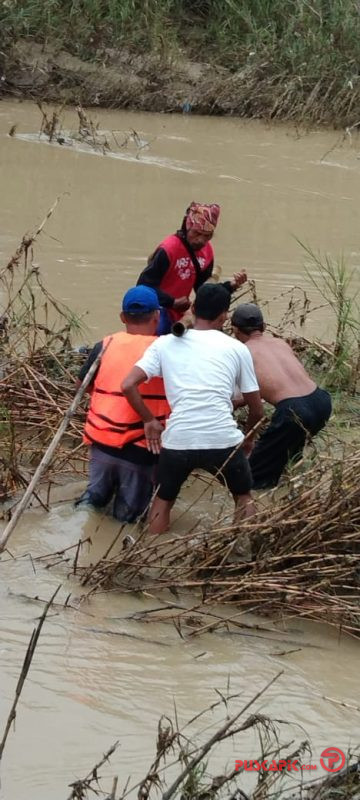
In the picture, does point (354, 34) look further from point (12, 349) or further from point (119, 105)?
point (12, 349)

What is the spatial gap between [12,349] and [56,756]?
3.05 metres

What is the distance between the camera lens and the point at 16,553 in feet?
15.2

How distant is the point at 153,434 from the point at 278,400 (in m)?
0.86

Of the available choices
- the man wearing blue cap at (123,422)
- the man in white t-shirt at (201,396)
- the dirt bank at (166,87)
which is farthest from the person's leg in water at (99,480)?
the dirt bank at (166,87)

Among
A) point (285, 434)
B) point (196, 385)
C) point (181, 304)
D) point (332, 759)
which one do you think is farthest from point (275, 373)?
point (332, 759)

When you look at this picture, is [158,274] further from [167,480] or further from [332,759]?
[332,759]

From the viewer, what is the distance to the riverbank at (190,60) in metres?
14.5

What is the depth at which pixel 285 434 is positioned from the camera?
210 inches

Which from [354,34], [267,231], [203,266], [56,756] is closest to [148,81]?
[354,34]

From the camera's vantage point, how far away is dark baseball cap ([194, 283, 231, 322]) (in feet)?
15.2

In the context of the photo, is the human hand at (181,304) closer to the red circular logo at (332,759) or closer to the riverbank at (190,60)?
the red circular logo at (332,759)

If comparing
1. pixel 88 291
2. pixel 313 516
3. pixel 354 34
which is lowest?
pixel 88 291

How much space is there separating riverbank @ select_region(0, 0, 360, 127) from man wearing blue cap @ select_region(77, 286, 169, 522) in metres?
10.0

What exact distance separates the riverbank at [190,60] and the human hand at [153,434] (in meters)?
10.4
